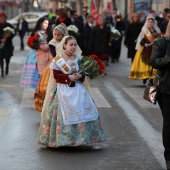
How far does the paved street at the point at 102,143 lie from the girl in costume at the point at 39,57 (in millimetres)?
440

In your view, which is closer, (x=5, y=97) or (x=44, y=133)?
(x=44, y=133)

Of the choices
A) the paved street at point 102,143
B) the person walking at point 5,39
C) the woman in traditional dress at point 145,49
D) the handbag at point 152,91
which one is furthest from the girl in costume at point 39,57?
the handbag at point 152,91

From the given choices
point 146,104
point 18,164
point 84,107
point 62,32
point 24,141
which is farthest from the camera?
point 146,104

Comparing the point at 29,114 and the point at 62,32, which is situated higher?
the point at 62,32

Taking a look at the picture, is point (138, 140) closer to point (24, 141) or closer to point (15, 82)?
point (24, 141)

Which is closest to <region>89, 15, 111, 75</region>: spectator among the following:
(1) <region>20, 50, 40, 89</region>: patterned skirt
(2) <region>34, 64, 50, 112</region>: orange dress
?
(1) <region>20, 50, 40, 89</region>: patterned skirt

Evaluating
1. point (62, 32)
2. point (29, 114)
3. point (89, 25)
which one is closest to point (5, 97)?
point (29, 114)

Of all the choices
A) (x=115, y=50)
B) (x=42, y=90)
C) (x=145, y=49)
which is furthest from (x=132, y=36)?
(x=42, y=90)

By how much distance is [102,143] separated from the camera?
398 inches

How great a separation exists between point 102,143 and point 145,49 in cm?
813

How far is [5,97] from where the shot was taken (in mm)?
15320

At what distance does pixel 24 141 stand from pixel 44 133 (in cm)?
77

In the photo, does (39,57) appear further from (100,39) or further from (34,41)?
(100,39)

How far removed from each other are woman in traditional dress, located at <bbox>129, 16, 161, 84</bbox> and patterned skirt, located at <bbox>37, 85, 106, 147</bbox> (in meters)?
8.25
